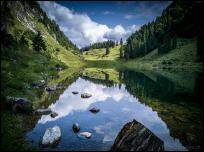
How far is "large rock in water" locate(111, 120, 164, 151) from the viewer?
17.6m

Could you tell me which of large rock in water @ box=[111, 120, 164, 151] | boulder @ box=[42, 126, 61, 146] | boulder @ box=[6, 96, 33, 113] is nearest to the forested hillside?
boulder @ box=[6, 96, 33, 113]

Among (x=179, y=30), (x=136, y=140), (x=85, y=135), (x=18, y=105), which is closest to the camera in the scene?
(x=136, y=140)

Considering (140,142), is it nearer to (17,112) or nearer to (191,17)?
(17,112)

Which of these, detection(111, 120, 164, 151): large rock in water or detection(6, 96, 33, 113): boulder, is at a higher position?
detection(6, 96, 33, 113): boulder

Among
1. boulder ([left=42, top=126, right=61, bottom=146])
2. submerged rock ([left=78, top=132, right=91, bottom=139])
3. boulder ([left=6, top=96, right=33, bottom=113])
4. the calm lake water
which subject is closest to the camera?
boulder ([left=42, top=126, right=61, bottom=146])

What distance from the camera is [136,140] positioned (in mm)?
17953

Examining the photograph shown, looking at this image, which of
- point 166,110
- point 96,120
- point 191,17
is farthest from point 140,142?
point 191,17

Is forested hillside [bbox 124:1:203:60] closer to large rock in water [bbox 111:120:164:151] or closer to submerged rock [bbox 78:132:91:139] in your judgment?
submerged rock [bbox 78:132:91:139]


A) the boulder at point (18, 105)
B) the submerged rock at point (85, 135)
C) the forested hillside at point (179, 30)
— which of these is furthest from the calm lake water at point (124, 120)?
the forested hillside at point (179, 30)

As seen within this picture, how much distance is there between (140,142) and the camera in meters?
17.8

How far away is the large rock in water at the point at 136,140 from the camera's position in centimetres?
1761

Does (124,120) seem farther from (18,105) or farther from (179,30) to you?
(179,30)

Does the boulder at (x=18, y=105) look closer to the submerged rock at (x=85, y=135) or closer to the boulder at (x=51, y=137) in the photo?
the boulder at (x=51, y=137)

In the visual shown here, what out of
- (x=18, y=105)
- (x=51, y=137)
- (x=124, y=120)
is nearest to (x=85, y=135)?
(x=51, y=137)
